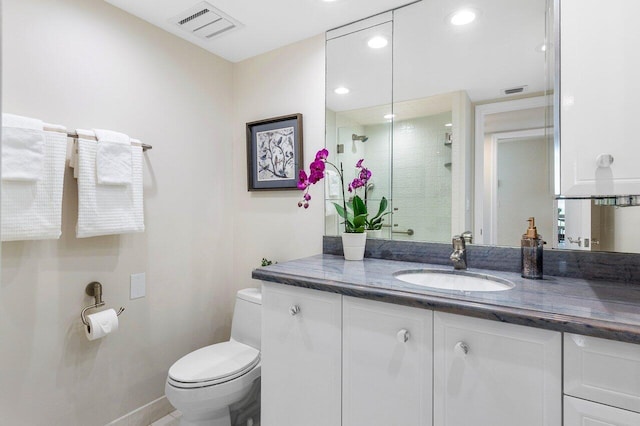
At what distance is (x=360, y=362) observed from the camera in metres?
1.31

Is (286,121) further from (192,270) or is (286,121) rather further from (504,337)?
(504,337)

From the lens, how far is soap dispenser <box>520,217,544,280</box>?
142 cm

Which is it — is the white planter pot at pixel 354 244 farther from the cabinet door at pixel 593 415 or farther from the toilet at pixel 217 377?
the cabinet door at pixel 593 415

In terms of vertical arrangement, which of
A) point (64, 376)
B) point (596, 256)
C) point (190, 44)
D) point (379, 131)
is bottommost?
point (64, 376)

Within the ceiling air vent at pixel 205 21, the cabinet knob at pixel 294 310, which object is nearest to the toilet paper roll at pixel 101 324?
the cabinet knob at pixel 294 310

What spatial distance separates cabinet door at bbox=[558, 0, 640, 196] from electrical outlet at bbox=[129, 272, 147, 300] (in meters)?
1.99

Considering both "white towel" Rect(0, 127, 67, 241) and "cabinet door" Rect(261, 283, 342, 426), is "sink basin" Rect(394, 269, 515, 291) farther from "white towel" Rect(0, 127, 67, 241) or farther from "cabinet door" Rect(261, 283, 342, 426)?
"white towel" Rect(0, 127, 67, 241)

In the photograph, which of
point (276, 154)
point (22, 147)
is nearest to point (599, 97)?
point (276, 154)

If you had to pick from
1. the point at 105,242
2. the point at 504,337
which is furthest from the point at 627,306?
the point at 105,242

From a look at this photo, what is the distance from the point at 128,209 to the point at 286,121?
1.02m

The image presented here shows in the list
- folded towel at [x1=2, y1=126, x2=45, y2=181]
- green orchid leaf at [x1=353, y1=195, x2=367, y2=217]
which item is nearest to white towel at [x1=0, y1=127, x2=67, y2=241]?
folded towel at [x1=2, y1=126, x2=45, y2=181]

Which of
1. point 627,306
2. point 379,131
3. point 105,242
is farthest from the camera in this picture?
point 379,131

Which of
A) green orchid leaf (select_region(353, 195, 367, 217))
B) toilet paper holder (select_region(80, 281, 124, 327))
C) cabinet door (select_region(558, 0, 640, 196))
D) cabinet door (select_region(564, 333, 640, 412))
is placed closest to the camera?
cabinet door (select_region(564, 333, 640, 412))

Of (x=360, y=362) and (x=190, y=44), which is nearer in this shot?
(x=360, y=362)
